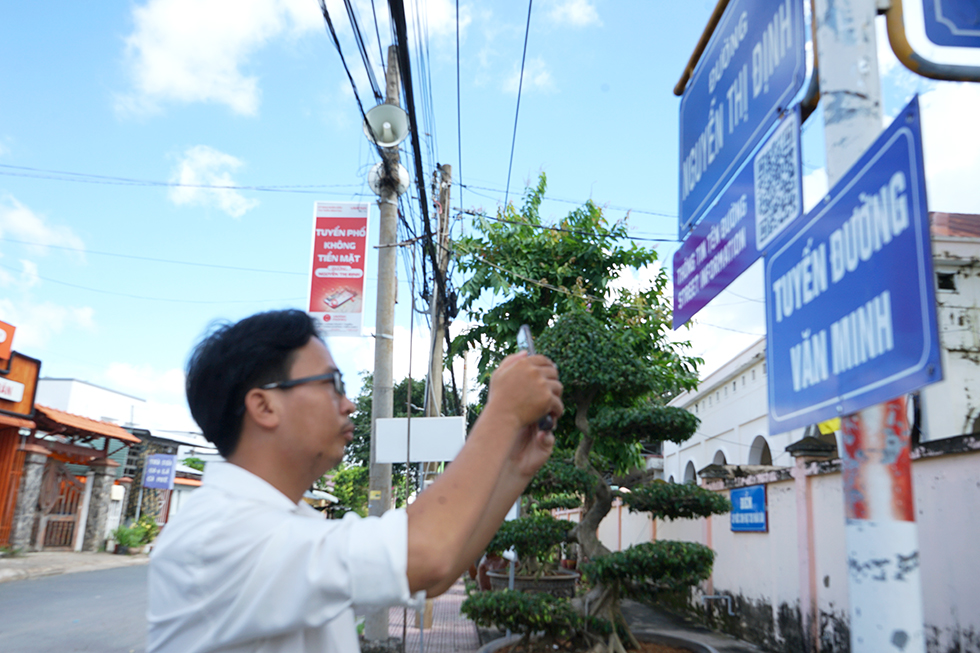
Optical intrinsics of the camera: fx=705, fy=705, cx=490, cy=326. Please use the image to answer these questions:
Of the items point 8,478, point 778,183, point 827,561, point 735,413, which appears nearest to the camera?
point 778,183

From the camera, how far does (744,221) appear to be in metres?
1.84

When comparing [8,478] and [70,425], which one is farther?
[70,425]

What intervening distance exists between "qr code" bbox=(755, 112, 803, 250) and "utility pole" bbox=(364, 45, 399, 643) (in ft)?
20.0

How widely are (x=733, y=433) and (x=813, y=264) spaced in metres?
15.8

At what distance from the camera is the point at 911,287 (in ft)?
3.51

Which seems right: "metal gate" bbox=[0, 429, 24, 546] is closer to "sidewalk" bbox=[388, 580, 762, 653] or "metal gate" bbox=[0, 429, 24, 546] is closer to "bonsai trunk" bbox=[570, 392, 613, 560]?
"sidewalk" bbox=[388, 580, 762, 653]

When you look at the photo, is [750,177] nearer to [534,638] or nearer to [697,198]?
[697,198]

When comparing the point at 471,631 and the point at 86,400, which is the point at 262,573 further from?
the point at 86,400

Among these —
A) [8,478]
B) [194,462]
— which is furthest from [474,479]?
[194,462]

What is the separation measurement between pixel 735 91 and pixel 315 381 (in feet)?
5.06

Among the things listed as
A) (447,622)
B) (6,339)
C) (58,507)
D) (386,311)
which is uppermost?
(6,339)

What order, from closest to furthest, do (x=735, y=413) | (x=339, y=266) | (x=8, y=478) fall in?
(x=339, y=266)
(x=8, y=478)
(x=735, y=413)

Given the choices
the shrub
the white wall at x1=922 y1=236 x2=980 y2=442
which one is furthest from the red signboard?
the white wall at x1=922 y1=236 x2=980 y2=442

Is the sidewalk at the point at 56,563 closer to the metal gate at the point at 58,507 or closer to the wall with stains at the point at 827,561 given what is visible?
the metal gate at the point at 58,507
